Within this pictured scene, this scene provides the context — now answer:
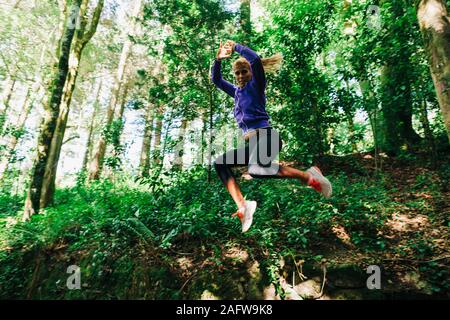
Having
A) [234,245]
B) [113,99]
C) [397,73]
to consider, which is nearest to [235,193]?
[234,245]

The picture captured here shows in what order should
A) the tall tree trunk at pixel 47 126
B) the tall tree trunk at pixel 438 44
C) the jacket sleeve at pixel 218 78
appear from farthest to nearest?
the tall tree trunk at pixel 47 126
the jacket sleeve at pixel 218 78
the tall tree trunk at pixel 438 44

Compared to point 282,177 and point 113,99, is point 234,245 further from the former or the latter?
point 113,99

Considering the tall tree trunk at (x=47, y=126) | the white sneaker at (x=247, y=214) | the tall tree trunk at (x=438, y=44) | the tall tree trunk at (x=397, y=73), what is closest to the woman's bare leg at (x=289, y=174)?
the white sneaker at (x=247, y=214)

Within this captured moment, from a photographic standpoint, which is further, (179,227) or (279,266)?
(179,227)

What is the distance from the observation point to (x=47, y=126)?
6875 millimetres

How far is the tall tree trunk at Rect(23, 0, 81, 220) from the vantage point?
262 inches

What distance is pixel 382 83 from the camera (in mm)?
7387

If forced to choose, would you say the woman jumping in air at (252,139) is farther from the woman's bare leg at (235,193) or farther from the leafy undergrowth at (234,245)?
the leafy undergrowth at (234,245)

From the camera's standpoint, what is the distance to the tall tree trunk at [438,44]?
11.6 feet

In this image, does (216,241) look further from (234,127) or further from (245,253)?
(234,127)

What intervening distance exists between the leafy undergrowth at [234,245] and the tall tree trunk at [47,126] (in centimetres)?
56

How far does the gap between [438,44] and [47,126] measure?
25.0 ft
